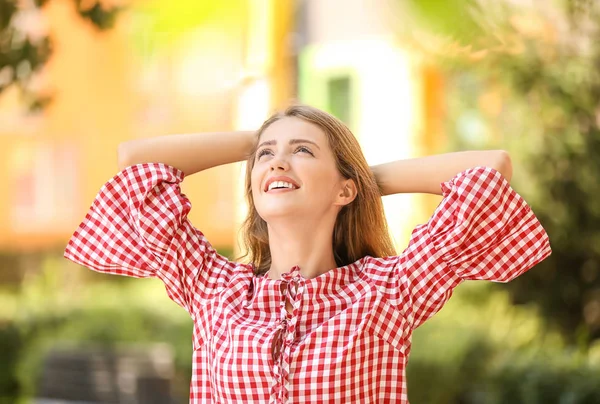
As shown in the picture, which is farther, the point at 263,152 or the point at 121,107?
the point at 121,107

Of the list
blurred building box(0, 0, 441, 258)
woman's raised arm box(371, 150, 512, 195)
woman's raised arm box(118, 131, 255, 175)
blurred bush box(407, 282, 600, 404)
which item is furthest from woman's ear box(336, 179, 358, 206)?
blurred building box(0, 0, 441, 258)

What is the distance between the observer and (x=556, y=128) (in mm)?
5695

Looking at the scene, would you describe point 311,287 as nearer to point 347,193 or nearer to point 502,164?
point 347,193

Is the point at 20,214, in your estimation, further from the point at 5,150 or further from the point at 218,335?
the point at 218,335

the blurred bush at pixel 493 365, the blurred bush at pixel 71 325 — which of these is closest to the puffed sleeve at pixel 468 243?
the blurred bush at pixel 493 365

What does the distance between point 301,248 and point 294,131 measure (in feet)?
0.87

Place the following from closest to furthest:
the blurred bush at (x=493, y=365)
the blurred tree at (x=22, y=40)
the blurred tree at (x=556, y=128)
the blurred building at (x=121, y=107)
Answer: the blurred tree at (x=22, y=40) → the blurred bush at (x=493, y=365) → the blurred tree at (x=556, y=128) → the blurred building at (x=121, y=107)

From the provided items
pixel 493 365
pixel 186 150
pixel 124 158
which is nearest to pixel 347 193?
pixel 186 150

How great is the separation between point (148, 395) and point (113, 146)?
649cm

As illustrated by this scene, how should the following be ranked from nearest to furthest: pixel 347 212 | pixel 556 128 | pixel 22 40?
1. pixel 347 212
2. pixel 22 40
3. pixel 556 128

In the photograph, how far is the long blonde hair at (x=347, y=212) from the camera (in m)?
2.18

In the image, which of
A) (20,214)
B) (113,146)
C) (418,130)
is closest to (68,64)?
(113,146)

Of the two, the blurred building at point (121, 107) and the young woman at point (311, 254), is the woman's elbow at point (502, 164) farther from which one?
the blurred building at point (121, 107)

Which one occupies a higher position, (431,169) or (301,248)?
(431,169)
